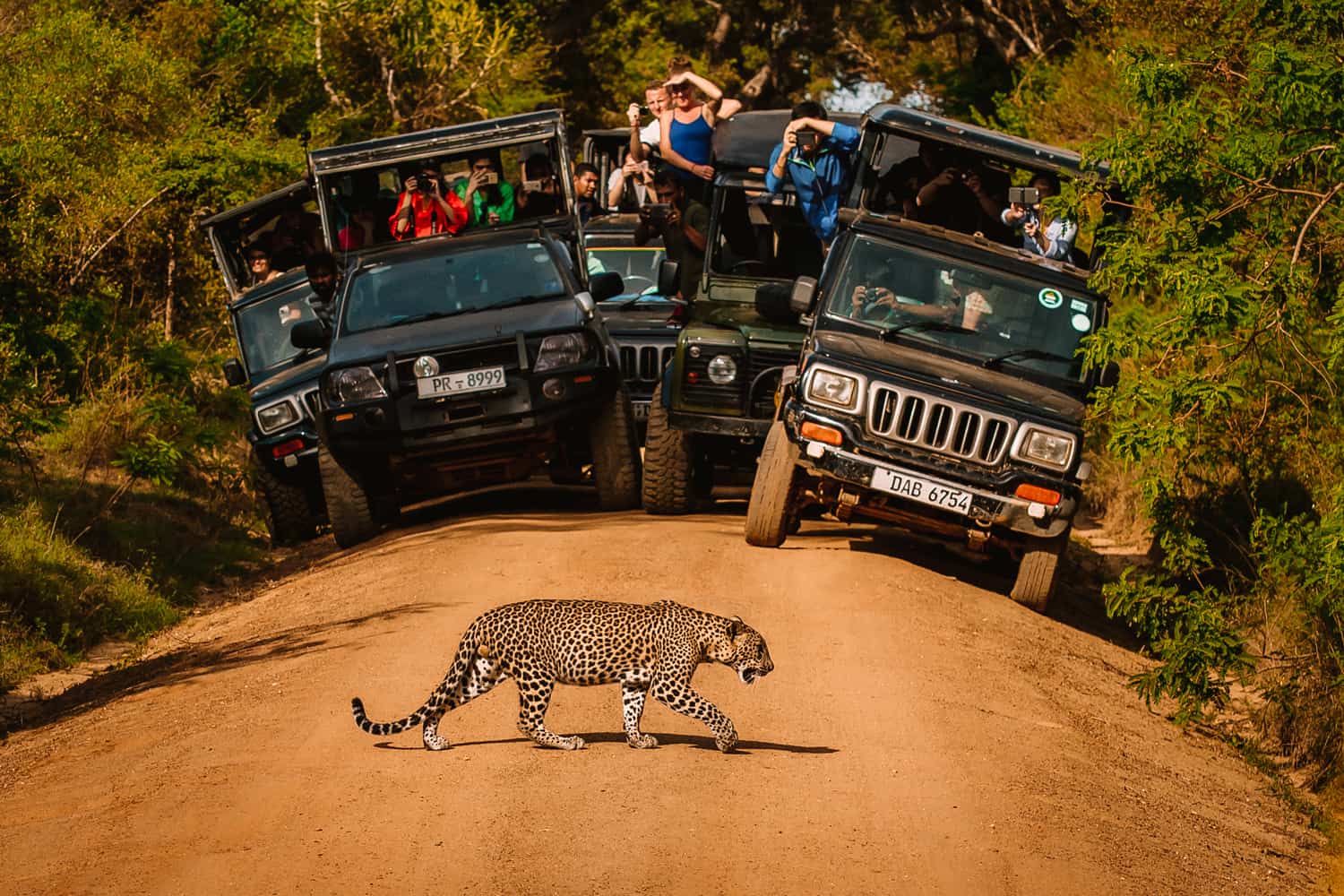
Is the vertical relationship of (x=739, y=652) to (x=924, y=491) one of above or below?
above

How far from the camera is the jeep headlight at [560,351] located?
42.5ft

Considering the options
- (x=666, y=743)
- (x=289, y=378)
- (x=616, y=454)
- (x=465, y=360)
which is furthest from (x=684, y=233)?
(x=666, y=743)

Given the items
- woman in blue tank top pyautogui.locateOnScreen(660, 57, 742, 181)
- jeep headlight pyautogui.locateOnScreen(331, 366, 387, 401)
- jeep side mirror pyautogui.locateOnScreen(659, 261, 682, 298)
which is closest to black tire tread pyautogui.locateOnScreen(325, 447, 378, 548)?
jeep headlight pyautogui.locateOnScreen(331, 366, 387, 401)

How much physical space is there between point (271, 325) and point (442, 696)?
9872mm

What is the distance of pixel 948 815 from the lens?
23.2 ft

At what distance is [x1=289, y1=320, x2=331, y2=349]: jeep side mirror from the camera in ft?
45.1

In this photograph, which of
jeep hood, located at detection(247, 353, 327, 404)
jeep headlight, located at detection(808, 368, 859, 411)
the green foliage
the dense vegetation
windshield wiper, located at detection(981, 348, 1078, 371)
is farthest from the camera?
jeep hood, located at detection(247, 353, 327, 404)

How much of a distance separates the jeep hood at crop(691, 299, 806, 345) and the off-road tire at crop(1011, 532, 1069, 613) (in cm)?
239

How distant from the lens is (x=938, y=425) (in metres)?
11.2

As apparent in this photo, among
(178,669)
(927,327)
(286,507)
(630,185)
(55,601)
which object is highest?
(927,327)

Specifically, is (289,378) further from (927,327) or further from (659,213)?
(927,327)

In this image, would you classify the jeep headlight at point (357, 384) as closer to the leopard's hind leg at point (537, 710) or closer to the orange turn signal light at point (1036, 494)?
the orange turn signal light at point (1036, 494)

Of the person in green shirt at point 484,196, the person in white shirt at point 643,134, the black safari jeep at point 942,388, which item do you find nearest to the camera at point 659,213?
the person in green shirt at point 484,196

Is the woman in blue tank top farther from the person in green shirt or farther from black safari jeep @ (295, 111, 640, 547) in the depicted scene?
the person in green shirt
